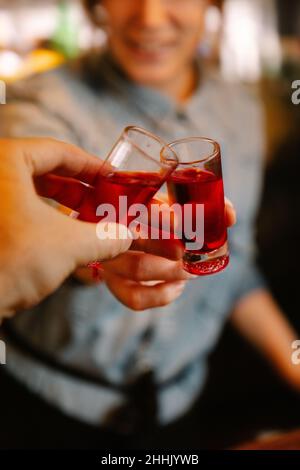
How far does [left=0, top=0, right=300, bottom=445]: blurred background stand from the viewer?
6.31 ft

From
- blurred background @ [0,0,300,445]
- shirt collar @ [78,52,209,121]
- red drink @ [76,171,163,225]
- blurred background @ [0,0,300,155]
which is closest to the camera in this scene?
red drink @ [76,171,163,225]

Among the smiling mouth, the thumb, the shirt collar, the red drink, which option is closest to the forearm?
the shirt collar

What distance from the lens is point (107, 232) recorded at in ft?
2.32

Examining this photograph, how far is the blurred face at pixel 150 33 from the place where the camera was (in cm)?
138

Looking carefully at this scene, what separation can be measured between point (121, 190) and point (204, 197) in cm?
14

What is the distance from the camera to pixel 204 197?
2.78ft

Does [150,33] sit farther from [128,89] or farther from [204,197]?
[204,197]

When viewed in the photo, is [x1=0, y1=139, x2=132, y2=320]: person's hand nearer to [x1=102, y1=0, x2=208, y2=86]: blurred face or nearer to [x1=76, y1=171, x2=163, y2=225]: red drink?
[x1=76, y1=171, x2=163, y2=225]: red drink

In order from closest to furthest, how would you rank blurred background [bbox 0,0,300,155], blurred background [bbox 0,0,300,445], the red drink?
the red drink → blurred background [bbox 0,0,300,445] → blurred background [bbox 0,0,300,155]

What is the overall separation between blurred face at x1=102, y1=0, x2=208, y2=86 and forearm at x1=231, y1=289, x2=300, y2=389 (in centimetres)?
86

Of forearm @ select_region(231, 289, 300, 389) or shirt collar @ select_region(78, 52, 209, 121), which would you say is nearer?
shirt collar @ select_region(78, 52, 209, 121)

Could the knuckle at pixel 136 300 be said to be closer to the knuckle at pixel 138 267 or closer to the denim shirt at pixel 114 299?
the knuckle at pixel 138 267

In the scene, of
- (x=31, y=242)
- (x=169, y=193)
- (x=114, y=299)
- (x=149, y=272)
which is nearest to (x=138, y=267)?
(x=149, y=272)

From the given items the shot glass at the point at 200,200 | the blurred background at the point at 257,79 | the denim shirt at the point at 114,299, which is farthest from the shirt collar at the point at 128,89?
the shot glass at the point at 200,200
